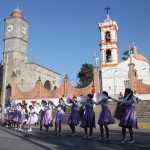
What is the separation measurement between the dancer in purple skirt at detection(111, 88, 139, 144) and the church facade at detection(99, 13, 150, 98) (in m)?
35.8

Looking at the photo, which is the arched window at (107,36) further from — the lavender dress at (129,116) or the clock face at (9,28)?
the lavender dress at (129,116)

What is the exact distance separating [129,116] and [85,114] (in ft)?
9.05

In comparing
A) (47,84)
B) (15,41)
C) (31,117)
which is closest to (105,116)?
(31,117)

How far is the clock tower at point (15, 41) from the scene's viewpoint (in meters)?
60.9

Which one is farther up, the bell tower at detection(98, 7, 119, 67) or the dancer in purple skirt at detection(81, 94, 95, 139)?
the bell tower at detection(98, 7, 119, 67)

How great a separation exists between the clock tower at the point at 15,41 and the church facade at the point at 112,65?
14654mm

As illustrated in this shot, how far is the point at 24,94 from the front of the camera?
1978 inches

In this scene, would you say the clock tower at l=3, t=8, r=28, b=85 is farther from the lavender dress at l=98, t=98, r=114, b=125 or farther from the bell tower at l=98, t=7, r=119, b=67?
the lavender dress at l=98, t=98, r=114, b=125

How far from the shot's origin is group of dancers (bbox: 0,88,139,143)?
12.4 m

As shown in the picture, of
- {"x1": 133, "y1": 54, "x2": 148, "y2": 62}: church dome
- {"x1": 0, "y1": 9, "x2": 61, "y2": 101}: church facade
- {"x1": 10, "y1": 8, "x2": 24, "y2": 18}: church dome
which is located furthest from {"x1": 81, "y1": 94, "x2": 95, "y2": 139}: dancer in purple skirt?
{"x1": 133, "y1": 54, "x2": 148, "y2": 62}: church dome

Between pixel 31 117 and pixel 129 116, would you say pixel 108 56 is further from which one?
pixel 129 116

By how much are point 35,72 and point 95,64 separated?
53.5 ft

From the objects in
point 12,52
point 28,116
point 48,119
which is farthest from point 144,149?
point 12,52

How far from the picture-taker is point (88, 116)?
47.5ft
